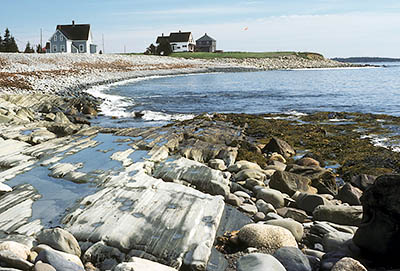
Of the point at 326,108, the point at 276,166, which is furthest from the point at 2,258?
the point at 326,108

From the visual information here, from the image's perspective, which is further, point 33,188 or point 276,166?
point 276,166

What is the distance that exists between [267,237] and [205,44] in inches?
4638

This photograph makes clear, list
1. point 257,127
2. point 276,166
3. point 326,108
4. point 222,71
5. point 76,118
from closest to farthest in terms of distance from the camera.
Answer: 1. point 276,166
2. point 257,127
3. point 76,118
4. point 326,108
5. point 222,71

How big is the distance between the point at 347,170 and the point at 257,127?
18.8 feet

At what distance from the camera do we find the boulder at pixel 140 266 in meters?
3.85

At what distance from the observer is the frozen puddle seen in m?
5.80

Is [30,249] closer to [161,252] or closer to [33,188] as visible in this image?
[161,252]

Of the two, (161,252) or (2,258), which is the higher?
(2,258)

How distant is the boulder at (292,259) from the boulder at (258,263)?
21cm

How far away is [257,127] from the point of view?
1463cm

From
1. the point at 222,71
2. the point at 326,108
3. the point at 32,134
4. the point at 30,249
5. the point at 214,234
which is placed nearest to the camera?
the point at 30,249

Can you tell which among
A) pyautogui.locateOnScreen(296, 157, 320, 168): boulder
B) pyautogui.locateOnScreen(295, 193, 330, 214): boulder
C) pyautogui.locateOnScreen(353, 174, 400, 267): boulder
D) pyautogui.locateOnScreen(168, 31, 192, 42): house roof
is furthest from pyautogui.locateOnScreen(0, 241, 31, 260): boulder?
pyautogui.locateOnScreen(168, 31, 192, 42): house roof

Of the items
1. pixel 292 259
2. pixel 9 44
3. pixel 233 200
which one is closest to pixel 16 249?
pixel 292 259

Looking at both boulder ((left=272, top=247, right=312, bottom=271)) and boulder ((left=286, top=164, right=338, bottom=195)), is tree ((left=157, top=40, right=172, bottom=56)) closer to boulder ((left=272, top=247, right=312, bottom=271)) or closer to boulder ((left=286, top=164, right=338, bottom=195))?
boulder ((left=286, top=164, right=338, bottom=195))
